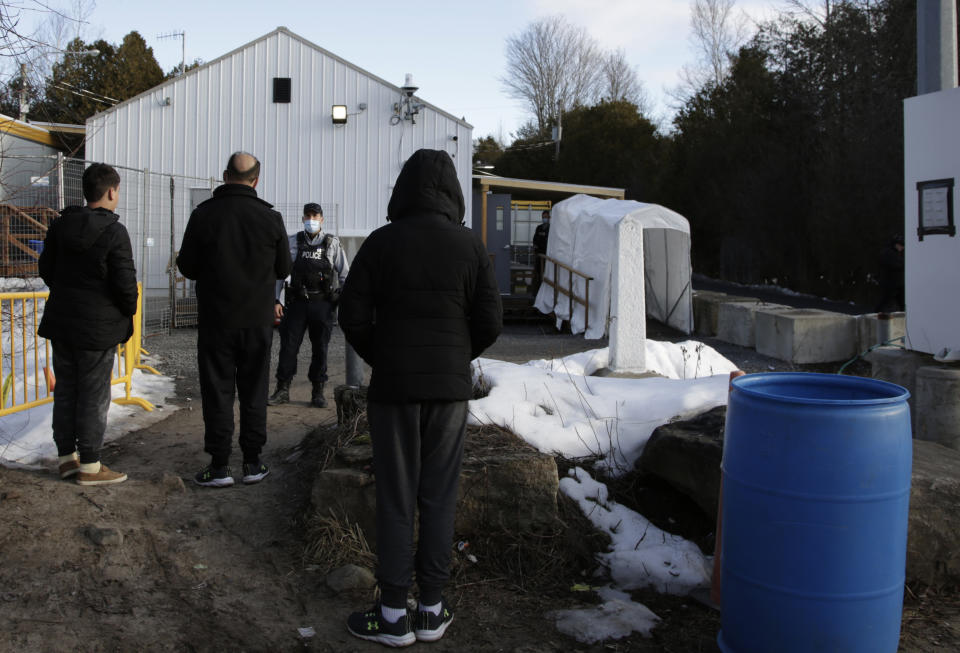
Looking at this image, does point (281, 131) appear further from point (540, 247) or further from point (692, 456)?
point (692, 456)

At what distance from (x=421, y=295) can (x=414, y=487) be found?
739mm

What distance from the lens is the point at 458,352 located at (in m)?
3.17

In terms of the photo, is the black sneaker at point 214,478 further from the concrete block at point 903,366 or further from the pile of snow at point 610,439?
the concrete block at point 903,366

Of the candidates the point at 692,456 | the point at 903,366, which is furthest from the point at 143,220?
the point at 692,456

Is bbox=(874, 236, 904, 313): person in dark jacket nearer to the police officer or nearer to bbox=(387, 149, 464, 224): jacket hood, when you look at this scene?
the police officer

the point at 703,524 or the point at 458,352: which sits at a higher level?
the point at 458,352

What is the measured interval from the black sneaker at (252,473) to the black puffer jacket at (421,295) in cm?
194

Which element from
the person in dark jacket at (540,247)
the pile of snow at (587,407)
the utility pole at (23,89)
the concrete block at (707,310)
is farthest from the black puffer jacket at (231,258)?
the person in dark jacket at (540,247)

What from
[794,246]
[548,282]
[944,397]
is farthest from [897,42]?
[944,397]

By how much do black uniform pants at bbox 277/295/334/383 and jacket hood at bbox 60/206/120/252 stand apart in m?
2.74

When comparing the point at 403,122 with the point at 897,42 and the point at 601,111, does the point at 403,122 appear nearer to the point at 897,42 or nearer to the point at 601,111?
the point at 897,42

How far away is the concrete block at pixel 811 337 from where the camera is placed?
11375 mm

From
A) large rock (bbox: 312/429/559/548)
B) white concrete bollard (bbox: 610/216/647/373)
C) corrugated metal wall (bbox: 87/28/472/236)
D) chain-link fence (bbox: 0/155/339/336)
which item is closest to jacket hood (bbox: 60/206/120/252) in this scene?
large rock (bbox: 312/429/559/548)

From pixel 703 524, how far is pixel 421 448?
1.89 meters
